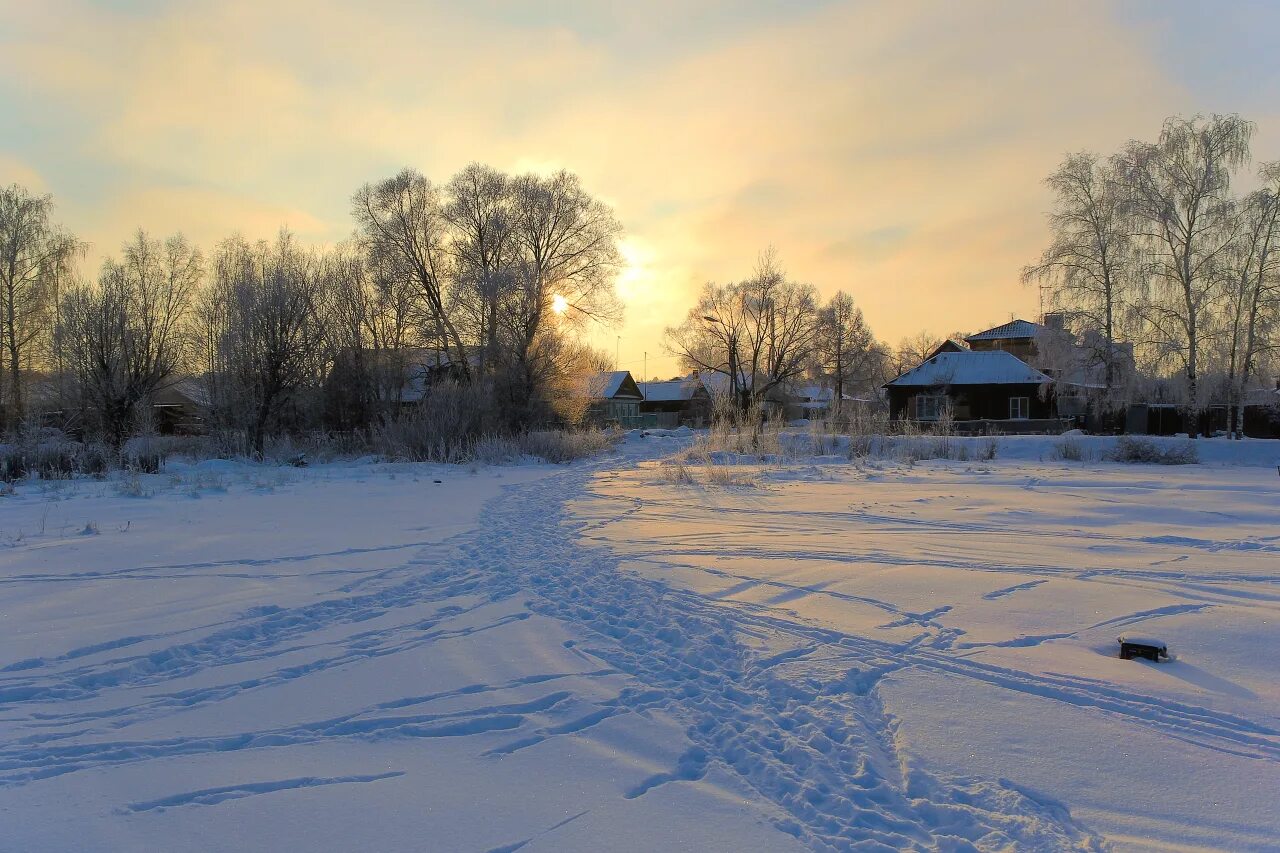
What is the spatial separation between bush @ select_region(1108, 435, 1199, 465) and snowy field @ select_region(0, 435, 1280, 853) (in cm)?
1236

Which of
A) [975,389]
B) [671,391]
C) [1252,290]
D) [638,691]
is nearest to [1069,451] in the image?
[1252,290]

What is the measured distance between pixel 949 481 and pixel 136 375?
2366 centimetres

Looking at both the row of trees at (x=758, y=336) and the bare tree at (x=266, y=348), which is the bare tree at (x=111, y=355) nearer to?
the bare tree at (x=266, y=348)

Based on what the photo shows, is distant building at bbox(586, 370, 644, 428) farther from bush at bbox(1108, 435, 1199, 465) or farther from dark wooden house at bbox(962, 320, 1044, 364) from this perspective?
bush at bbox(1108, 435, 1199, 465)

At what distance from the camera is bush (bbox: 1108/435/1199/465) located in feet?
60.8

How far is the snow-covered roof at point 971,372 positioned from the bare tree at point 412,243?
25.8 meters

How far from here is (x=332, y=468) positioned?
1795cm

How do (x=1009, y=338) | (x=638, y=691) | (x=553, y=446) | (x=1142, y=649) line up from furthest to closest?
(x=1009, y=338), (x=553, y=446), (x=1142, y=649), (x=638, y=691)

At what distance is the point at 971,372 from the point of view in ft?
124

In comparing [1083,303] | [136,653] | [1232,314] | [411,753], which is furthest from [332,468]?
[1232,314]

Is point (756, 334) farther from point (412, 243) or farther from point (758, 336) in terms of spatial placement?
point (412, 243)

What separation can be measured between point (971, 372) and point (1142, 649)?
37.3m

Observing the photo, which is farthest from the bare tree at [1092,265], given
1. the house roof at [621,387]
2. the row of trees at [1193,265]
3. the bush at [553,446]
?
the house roof at [621,387]

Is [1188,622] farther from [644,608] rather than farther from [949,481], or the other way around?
[949,481]
